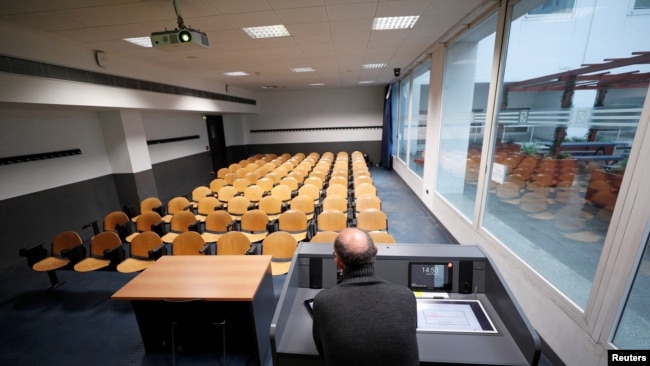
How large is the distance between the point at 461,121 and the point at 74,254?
641 cm

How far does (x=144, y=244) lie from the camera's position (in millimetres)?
3244

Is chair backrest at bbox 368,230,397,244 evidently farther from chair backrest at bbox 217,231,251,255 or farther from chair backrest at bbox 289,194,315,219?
chair backrest at bbox 289,194,315,219

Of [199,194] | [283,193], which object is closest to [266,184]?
[283,193]

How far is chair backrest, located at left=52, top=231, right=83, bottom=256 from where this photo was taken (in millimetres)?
3307

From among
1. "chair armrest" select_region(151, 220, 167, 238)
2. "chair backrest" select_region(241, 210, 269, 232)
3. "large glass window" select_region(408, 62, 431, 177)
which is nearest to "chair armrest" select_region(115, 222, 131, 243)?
"chair armrest" select_region(151, 220, 167, 238)

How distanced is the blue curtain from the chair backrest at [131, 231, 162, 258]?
863cm

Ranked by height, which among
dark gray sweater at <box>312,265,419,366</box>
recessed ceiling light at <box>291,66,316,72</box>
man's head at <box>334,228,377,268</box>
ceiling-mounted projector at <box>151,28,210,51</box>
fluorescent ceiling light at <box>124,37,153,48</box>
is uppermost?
recessed ceiling light at <box>291,66,316,72</box>

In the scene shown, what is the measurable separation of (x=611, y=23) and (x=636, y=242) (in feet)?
7.51

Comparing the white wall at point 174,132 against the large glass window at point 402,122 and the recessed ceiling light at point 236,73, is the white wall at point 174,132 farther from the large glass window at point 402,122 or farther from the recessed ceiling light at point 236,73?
the large glass window at point 402,122

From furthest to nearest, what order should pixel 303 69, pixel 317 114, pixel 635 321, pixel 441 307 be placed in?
pixel 317 114 < pixel 303 69 < pixel 635 321 < pixel 441 307

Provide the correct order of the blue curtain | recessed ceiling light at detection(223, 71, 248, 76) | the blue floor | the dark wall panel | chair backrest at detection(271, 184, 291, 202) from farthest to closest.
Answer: the dark wall panel → the blue curtain → recessed ceiling light at detection(223, 71, 248, 76) → chair backrest at detection(271, 184, 291, 202) → the blue floor

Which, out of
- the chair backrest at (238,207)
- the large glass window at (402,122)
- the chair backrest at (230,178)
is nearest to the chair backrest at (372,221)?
the chair backrest at (238,207)

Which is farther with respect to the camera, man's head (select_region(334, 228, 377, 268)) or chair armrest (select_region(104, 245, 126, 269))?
chair armrest (select_region(104, 245, 126, 269))

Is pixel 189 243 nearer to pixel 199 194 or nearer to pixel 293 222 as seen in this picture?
pixel 293 222
